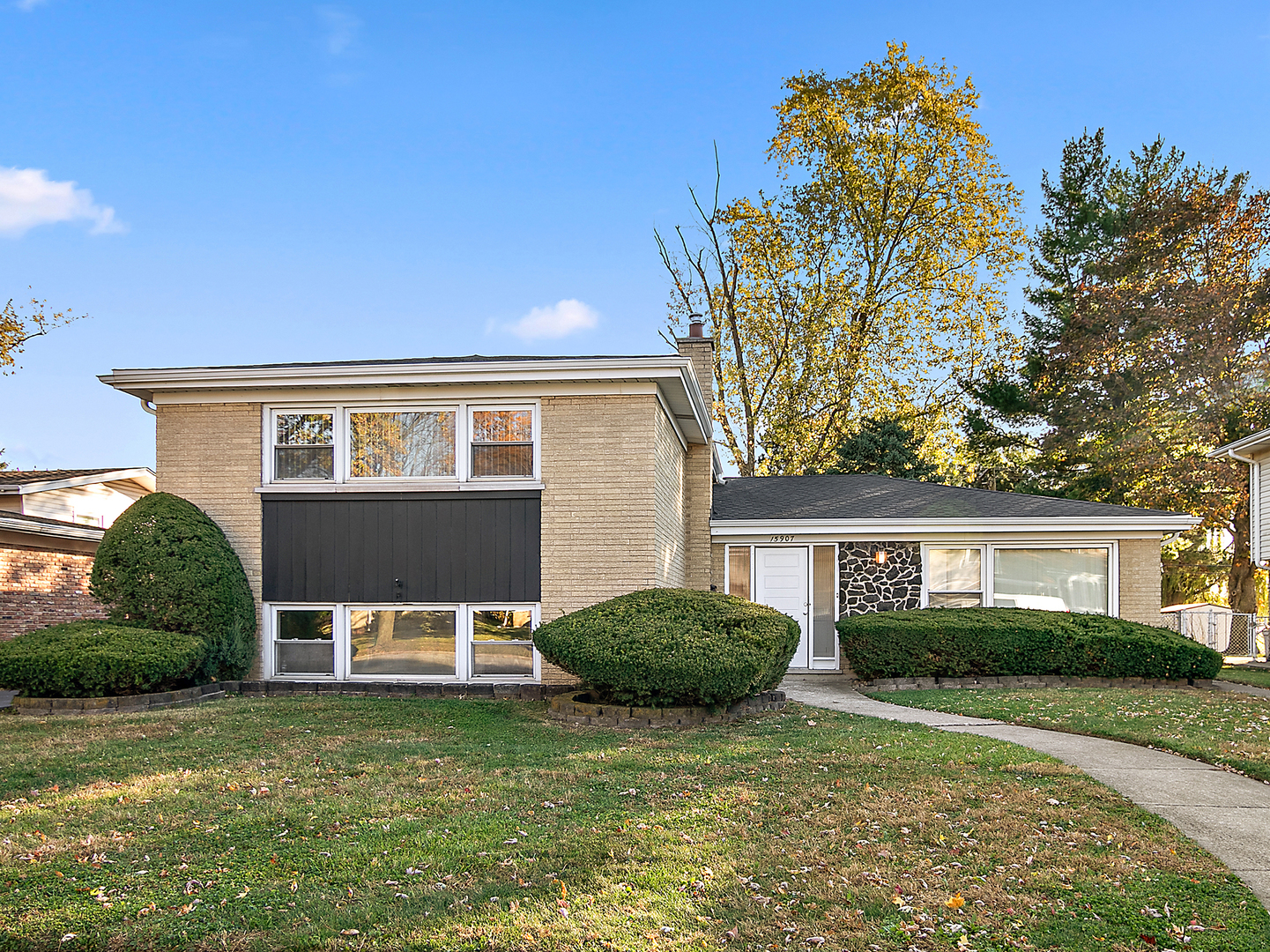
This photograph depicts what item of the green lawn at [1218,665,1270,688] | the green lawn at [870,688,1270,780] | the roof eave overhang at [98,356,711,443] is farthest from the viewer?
the green lawn at [1218,665,1270,688]

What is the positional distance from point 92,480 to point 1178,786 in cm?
2018

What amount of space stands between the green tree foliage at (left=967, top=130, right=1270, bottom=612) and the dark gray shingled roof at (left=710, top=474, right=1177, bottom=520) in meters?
9.84

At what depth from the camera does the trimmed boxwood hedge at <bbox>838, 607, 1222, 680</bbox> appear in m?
13.1

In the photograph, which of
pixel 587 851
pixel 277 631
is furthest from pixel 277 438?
pixel 587 851

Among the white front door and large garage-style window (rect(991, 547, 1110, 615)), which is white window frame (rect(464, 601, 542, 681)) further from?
large garage-style window (rect(991, 547, 1110, 615))

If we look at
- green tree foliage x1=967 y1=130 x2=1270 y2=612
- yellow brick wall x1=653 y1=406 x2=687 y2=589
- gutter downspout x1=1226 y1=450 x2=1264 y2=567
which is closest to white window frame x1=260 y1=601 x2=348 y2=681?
yellow brick wall x1=653 y1=406 x2=687 y2=589

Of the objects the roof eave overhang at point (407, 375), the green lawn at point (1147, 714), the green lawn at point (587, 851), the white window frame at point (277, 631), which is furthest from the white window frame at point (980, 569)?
the white window frame at point (277, 631)

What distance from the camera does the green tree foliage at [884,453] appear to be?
24.8 m

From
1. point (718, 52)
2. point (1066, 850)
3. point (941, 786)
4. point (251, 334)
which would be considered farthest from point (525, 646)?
point (251, 334)

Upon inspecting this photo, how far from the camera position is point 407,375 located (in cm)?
1159

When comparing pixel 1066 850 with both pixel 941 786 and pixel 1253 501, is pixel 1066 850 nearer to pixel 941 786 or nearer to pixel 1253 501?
pixel 941 786

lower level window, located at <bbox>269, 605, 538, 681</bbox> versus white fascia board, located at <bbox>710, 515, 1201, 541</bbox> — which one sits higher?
white fascia board, located at <bbox>710, 515, 1201, 541</bbox>

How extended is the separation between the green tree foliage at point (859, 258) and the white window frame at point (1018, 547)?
452 inches

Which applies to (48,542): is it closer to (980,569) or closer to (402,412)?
(402,412)
